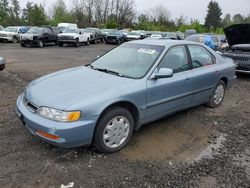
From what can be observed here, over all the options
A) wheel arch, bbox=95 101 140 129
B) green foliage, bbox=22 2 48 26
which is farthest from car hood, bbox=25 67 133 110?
green foliage, bbox=22 2 48 26

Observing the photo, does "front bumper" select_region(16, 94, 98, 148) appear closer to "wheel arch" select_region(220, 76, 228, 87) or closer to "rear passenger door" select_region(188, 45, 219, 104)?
"rear passenger door" select_region(188, 45, 219, 104)

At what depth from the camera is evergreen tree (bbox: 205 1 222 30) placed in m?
74.1

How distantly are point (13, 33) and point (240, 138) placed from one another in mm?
25459

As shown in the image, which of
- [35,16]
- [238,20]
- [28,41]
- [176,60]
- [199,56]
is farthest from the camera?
[238,20]

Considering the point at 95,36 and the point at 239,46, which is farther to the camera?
the point at 95,36

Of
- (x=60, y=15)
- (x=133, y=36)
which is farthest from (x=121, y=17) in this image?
(x=133, y=36)

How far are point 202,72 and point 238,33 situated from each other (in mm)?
5648

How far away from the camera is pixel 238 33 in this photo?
946 centimetres

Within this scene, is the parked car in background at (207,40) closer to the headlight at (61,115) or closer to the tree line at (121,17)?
the headlight at (61,115)

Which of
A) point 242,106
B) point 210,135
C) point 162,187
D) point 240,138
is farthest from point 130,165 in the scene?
point 242,106

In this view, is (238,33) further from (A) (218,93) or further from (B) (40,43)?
(B) (40,43)

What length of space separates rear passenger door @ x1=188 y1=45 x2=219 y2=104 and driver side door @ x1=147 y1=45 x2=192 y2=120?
0.57ft

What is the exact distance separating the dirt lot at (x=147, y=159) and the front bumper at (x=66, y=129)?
340 mm

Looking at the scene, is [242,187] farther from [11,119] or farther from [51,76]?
[11,119]
